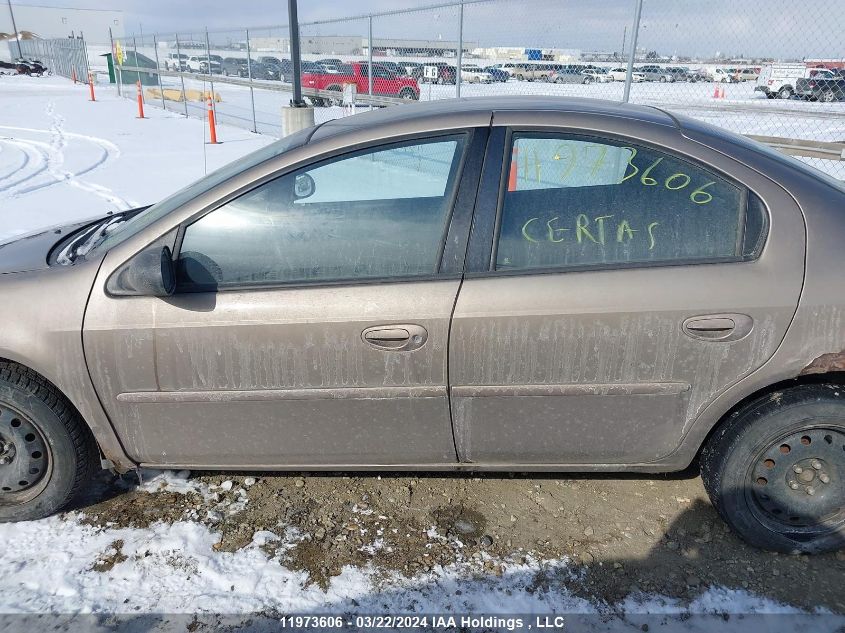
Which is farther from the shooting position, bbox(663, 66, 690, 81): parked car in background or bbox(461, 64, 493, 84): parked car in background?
bbox(461, 64, 493, 84): parked car in background

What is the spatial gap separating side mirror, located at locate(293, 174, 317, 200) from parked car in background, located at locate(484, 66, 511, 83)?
7.12 metres

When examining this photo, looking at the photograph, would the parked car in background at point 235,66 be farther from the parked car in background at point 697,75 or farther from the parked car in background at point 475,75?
the parked car in background at point 697,75

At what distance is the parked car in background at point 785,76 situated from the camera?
9008 mm

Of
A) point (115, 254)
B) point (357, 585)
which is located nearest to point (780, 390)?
point (357, 585)

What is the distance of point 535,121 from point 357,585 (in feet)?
6.14

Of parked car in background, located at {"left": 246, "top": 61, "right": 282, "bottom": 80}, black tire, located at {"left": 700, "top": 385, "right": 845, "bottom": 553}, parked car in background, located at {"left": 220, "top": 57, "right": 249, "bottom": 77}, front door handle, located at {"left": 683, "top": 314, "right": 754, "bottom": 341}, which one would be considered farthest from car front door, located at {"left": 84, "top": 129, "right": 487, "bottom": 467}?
parked car in background, located at {"left": 220, "top": 57, "right": 249, "bottom": 77}

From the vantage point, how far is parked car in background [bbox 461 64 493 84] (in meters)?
8.79

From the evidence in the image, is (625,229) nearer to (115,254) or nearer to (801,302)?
→ (801,302)

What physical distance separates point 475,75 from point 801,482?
26.3 feet

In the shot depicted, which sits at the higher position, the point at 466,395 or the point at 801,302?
the point at 801,302

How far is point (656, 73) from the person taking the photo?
324 inches

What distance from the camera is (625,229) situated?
2.23 m

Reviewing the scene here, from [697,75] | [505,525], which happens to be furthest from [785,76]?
[505,525]

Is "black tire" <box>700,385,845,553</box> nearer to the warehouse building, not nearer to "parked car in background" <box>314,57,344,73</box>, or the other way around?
"parked car in background" <box>314,57,344,73</box>
